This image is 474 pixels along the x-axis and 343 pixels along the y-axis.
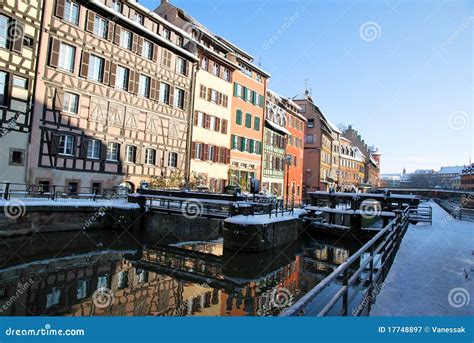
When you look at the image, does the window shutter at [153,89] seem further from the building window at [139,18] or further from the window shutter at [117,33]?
the building window at [139,18]

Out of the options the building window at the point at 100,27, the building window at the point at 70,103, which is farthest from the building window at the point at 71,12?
the building window at the point at 70,103

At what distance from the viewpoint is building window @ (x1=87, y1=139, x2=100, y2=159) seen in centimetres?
2173

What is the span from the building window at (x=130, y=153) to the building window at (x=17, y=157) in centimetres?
673

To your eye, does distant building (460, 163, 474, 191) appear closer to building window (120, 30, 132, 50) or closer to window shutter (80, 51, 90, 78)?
building window (120, 30, 132, 50)

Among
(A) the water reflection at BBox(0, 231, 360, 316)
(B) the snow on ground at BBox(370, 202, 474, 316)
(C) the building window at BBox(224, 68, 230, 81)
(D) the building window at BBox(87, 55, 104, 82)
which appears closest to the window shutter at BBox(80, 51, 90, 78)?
(D) the building window at BBox(87, 55, 104, 82)

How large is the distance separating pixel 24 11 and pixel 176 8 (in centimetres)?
1368

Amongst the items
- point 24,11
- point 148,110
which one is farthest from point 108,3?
point 148,110

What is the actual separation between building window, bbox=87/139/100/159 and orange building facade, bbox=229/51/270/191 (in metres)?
13.5

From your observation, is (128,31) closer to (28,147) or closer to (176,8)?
(176,8)

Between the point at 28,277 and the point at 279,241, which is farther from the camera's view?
the point at 279,241

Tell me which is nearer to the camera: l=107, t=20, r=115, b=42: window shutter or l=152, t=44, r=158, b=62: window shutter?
l=107, t=20, r=115, b=42: window shutter

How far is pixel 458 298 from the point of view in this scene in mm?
5359

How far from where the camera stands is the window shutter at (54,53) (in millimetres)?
19406

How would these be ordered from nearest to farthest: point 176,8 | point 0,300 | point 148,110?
point 0,300 → point 148,110 → point 176,8
